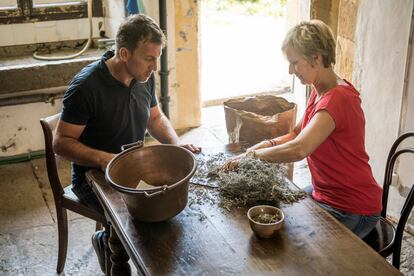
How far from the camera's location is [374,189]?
7.29ft

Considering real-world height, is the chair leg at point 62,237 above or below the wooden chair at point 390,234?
below

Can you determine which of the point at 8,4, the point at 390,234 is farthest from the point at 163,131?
the point at 8,4

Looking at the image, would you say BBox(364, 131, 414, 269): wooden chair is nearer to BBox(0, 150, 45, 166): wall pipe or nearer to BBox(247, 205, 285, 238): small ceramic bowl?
BBox(247, 205, 285, 238): small ceramic bowl

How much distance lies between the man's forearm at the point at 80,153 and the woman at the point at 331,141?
0.55 meters

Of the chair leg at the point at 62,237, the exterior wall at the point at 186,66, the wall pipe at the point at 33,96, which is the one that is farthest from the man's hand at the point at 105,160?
the exterior wall at the point at 186,66

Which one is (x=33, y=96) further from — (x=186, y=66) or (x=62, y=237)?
(x=62, y=237)

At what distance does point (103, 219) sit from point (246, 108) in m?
1.08

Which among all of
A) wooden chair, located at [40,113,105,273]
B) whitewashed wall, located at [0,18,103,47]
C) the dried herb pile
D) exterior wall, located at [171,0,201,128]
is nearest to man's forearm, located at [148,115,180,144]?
wooden chair, located at [40,113,105,273]

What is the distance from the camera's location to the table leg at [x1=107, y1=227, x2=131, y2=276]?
2.08 meters

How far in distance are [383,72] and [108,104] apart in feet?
5.52

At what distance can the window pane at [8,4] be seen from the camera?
3998 millimetres

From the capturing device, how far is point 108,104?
8.01 ft

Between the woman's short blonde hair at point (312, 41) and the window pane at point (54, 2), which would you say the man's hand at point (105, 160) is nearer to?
the woman's short blonde hair at point (312, 41)

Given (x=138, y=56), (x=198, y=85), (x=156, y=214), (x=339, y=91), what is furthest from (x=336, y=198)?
(x=198, y=85)
